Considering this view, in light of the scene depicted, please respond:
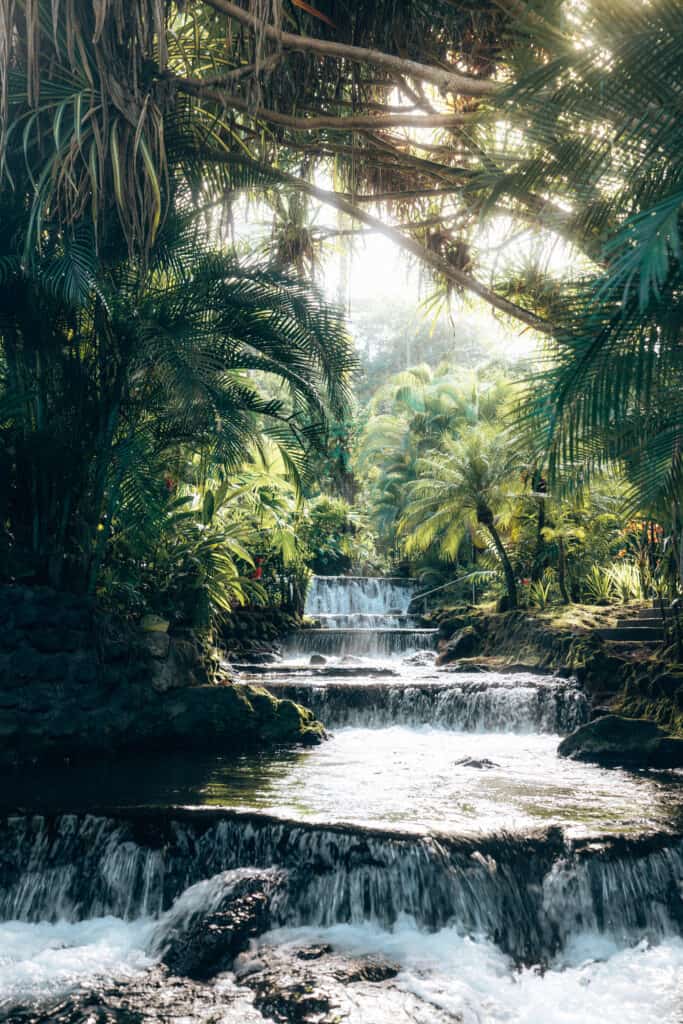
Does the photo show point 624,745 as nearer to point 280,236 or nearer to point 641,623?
point 641,623

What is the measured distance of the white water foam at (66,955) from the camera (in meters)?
4.32

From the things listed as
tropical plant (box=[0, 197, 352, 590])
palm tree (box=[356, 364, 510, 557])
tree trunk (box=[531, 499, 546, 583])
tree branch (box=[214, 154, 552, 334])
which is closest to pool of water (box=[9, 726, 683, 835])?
tropical plant (box=[0, 197, 352, 590])

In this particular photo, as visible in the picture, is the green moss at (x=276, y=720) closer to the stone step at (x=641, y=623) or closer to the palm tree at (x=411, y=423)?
the stone step at (x=641, y=623)

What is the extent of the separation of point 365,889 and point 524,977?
0.98 meters

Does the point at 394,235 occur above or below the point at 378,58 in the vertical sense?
below

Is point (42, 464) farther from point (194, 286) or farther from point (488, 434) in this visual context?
point (488, 434)

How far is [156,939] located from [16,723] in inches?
122

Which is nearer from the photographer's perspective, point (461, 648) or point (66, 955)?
point (66, 955)

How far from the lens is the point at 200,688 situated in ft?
27.8

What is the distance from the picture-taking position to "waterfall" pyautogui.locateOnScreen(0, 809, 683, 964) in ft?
16.2

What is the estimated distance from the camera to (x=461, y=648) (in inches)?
519

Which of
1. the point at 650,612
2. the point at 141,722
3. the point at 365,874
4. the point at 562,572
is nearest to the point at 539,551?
the point at 562,572

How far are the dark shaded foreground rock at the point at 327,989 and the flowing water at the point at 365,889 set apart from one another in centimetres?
→ 2

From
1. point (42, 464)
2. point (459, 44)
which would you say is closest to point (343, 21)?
point (459, 44)
